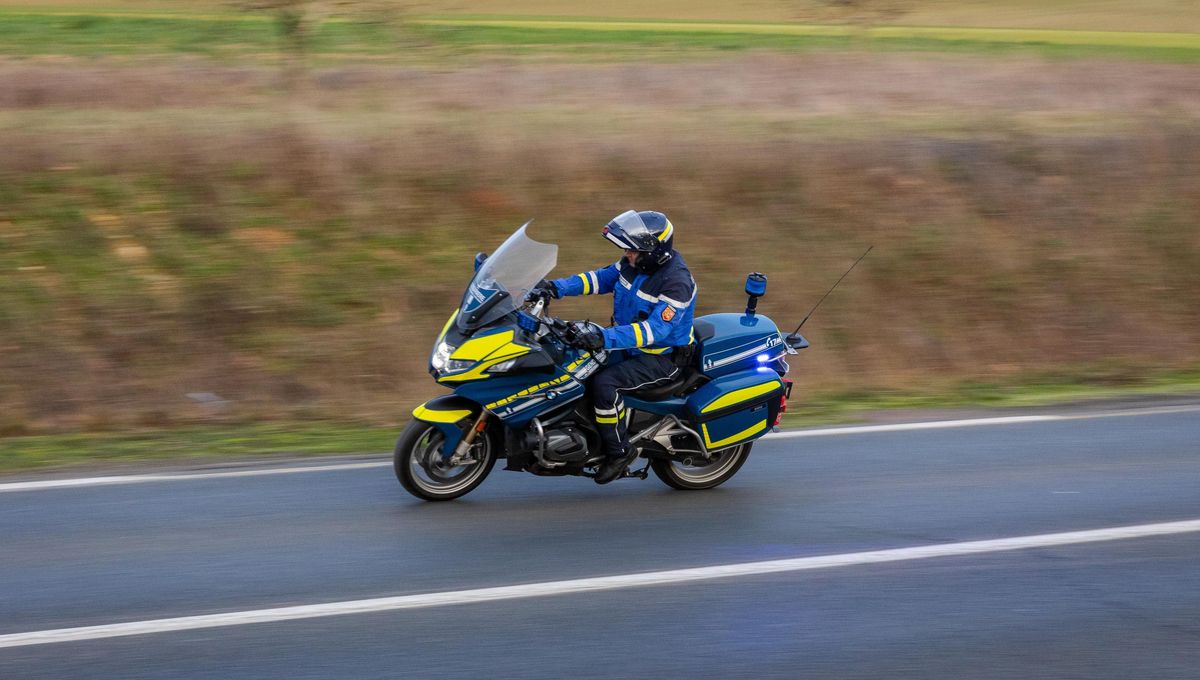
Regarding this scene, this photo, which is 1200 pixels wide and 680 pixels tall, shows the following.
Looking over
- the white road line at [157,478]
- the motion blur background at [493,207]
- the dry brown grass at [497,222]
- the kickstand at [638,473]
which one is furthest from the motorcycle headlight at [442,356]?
the dry brown grass at [497,222]

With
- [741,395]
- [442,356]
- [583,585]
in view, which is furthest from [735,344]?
[583,585]

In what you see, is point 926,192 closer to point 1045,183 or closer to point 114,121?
point 1045,183

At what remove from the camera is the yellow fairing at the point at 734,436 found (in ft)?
26.3

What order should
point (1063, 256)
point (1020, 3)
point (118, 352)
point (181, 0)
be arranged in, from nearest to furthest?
point (118, 352) < point (1063, 256) < point (181, 0) < point (1020, 3)

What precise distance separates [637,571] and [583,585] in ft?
1.17

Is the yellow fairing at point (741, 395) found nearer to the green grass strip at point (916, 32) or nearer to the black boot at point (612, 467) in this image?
the black boot at point (612, 467)

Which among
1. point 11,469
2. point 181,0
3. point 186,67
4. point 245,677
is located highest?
point 181,0

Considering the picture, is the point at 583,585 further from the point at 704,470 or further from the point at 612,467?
the point at 704,470

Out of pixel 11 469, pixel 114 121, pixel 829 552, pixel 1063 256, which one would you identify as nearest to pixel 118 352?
pixel 11 469

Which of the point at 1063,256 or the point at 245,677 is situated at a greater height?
the point at 1063,256

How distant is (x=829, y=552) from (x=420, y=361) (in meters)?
5.81

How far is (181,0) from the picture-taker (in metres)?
22.8

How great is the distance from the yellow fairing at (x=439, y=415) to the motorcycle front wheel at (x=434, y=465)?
2.3 inches

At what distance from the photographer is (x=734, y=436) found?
8109mm
